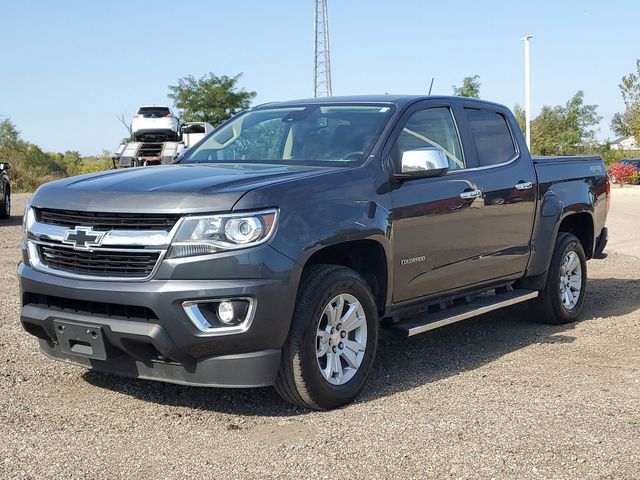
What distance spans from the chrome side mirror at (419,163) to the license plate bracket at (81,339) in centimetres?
211

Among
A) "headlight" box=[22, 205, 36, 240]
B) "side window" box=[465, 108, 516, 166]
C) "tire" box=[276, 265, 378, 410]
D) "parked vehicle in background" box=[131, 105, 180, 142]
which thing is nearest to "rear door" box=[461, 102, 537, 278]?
"side window" box=[465, 108, 516, 166]

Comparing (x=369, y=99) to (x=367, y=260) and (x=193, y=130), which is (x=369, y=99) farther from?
(x=193, y=130)

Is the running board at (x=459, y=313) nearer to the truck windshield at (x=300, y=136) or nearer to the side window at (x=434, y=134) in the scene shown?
the side window at (x=434, y=134)

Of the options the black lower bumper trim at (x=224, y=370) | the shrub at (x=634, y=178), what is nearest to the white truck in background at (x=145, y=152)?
the shrub at (x=634, y=178)

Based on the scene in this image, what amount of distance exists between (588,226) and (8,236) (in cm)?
1078

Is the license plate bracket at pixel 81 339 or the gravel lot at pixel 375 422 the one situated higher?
the license plate bracket at pixel 81 339

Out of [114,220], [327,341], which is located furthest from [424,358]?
[114,220]

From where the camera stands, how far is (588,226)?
8.19 meters

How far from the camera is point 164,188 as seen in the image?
4723 millimetres

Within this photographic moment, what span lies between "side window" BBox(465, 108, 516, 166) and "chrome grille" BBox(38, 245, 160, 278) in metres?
2.99

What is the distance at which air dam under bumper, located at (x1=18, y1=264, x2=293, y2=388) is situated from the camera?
451 cm

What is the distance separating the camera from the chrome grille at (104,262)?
460 cm

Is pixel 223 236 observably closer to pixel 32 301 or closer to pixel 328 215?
pixel 328 215

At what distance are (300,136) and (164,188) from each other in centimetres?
153
